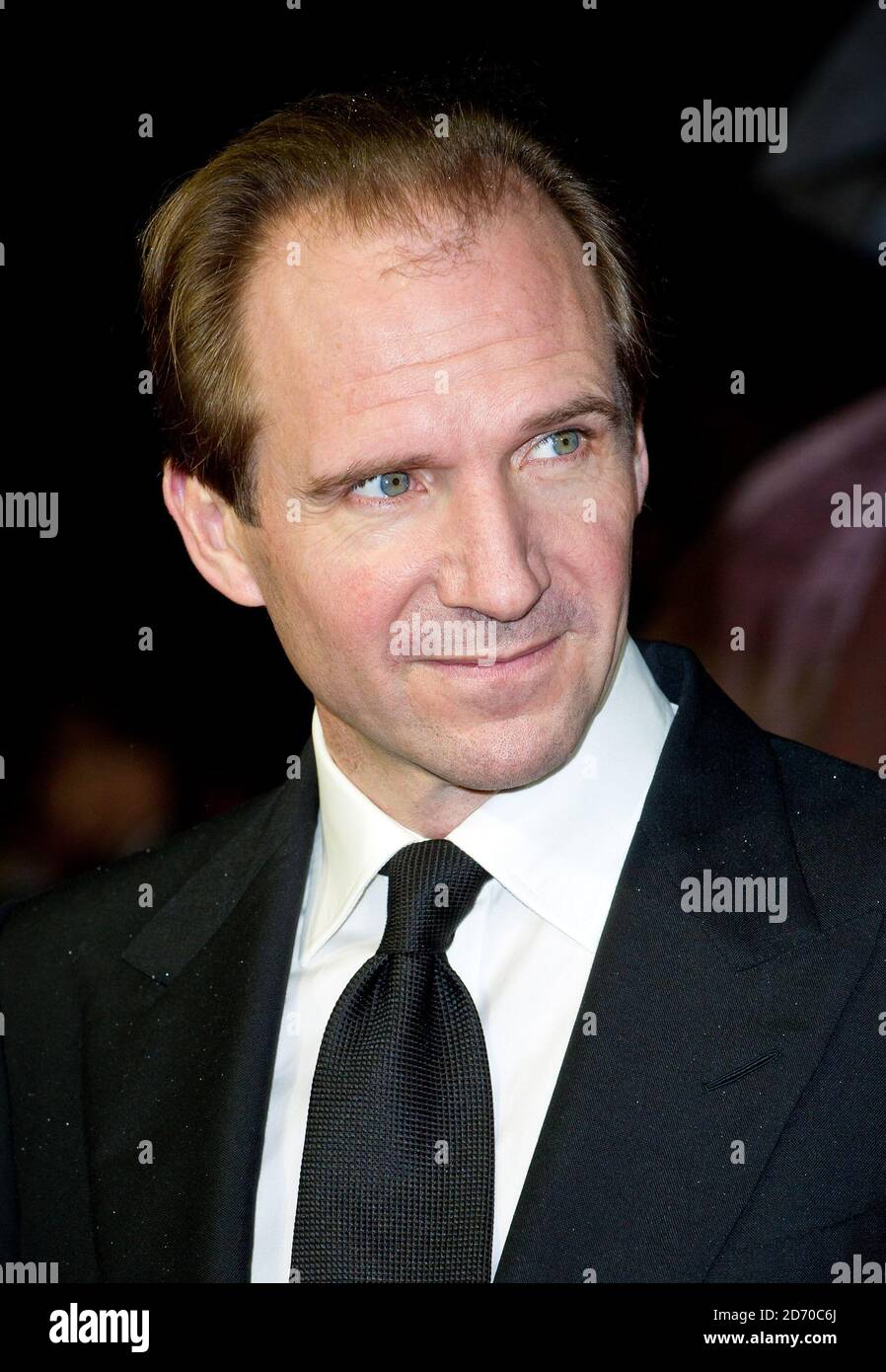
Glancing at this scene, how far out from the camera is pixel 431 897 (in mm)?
1742

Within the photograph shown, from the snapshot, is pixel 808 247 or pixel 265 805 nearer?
pixel 265 805

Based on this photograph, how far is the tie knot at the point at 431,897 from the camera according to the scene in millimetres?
1732

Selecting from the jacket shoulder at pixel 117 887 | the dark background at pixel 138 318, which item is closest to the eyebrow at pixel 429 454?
the jacket shoulder at pixel 117 887

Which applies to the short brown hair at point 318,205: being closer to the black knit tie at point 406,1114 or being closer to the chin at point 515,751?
the chin at point 515,751

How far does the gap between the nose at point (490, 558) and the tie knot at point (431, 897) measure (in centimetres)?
33

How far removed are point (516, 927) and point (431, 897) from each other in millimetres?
116

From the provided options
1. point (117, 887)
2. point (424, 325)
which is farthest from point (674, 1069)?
point (117, 887)

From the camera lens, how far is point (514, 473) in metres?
1.66

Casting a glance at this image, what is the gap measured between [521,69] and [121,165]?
0.84 metres

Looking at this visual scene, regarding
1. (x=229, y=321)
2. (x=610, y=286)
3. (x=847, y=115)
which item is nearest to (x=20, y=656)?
(x=229, y=321)

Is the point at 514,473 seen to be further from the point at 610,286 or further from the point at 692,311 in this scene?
the point at 692,311

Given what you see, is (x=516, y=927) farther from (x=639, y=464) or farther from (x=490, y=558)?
(x=639, y=464)

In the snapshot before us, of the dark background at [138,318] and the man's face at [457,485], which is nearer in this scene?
the man's face at [457,485]
